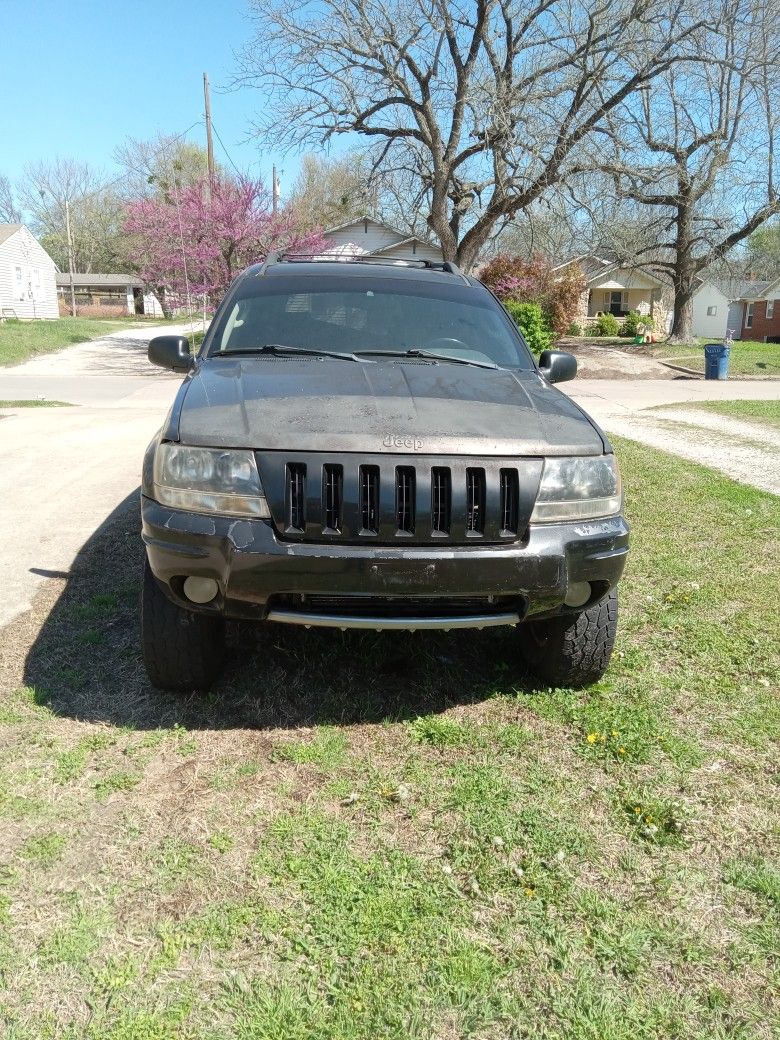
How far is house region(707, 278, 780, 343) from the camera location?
51062 mm

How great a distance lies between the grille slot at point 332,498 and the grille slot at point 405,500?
0.61 feet

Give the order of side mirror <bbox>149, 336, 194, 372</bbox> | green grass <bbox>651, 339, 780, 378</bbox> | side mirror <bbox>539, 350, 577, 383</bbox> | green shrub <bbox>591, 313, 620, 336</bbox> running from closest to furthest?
side mirror <bbox>149, 336, 194, 372</bbox>
side mirror <bbox>539, 350, 577, 383</bbox>
green grass <bbox>651, 339, 780, 378</bbox>
green shrub <bbox>591, 313, 620, 336</bbox>

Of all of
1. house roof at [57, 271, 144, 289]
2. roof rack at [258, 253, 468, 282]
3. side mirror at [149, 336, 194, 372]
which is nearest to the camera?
side mirror at [149, 336, 194, 372]

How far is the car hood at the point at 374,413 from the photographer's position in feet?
8.50

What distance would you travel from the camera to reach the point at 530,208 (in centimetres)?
2152

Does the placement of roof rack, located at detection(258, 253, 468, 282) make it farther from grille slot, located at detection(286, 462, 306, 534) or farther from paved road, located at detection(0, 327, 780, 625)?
paved road, located at detection(0, 327, 780, 625)

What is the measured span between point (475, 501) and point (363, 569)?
0.45 meters

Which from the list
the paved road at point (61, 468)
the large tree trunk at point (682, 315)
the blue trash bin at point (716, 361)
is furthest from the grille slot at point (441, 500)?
the large tree trunk at point (682, 315)

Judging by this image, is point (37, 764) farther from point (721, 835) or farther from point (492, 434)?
point (721, 835)

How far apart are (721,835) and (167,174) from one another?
5045cm

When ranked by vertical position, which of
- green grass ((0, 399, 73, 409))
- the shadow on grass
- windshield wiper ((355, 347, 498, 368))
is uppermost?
windshield wiper ((355, 347, 498, 368))

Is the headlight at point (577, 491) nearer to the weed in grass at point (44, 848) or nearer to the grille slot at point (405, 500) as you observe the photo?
the grille slot at point (405, 500)

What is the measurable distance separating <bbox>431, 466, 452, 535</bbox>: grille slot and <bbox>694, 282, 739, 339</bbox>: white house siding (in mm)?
70154

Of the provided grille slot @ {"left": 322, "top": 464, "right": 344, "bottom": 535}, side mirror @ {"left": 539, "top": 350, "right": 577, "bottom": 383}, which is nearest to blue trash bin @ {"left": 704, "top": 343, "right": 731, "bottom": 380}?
side mirror @ {"left": 539, "top": 350, "right": 577, "bottom": 383}
